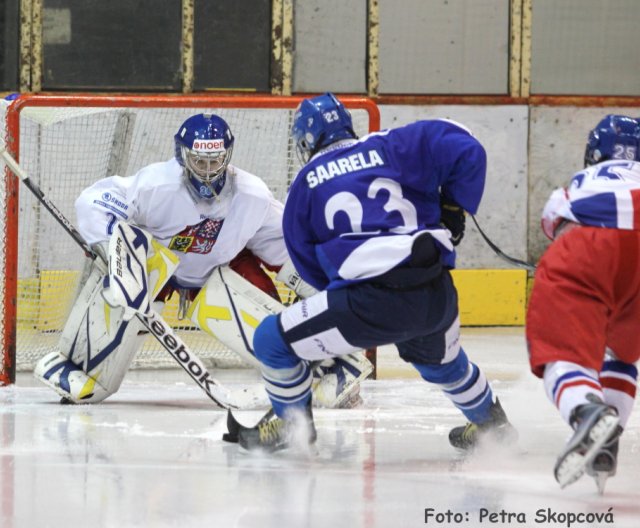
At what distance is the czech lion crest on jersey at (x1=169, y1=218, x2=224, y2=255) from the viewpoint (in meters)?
4.36

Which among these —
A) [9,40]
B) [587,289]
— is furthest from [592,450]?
[9,40]

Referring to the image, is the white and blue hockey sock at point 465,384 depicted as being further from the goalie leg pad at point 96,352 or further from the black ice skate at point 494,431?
the goalie leg pad at point 96,352

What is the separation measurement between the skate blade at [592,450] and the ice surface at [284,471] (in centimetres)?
10

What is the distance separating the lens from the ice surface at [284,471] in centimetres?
259

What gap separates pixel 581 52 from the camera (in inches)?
306

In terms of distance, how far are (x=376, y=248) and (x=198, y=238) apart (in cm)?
141

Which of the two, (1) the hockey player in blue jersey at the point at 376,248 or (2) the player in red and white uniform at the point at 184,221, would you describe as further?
(2) the player in red and white uniform at the point at 184,221

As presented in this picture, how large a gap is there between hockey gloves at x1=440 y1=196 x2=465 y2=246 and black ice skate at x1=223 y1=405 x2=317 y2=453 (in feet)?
1.97

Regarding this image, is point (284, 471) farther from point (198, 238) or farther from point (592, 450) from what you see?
point (198, 238)

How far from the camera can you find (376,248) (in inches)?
121

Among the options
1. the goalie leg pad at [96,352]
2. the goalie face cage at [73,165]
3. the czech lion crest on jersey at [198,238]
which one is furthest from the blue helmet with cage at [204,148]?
the goalie face cage at [73,165]

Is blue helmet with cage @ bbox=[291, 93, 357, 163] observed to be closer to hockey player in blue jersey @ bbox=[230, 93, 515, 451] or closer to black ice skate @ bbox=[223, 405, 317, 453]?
hockey player in blue jersey @ bbox=[230, 93, 515, 451]

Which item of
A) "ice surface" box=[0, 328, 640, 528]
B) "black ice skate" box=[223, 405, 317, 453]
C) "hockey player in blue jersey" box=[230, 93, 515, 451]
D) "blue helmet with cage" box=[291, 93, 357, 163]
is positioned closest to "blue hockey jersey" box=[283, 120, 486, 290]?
"hockey player in blue jersey" box=[230, 93, 515, 451]

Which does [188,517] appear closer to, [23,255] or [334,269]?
[334,269]
